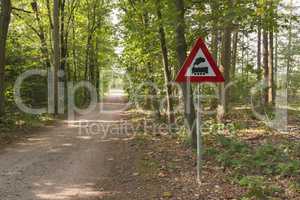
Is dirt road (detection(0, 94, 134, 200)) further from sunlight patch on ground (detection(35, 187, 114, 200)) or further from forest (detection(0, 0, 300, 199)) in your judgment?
forest (detection(0, 0, 300, 199))

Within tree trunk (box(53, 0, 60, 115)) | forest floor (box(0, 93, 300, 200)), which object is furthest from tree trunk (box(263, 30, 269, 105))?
tree trunk (box(53, 0, 60, 115))

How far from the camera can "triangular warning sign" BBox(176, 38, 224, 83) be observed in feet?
25.3

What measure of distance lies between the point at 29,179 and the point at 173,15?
226 inches

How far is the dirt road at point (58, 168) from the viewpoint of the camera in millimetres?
7375

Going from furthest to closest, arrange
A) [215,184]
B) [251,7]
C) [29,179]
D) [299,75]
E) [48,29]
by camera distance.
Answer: [299,75] → [48,29] → [251,7] → [29,179] → [215,184]

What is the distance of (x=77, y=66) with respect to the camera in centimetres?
3972

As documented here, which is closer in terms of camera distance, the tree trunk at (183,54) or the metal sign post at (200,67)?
the metal sign post at (200,67)

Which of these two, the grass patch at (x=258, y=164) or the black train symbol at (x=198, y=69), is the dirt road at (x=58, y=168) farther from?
Result: the black train symbol at (x=198, y=69)

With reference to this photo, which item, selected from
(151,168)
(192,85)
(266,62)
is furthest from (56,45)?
(151,168)

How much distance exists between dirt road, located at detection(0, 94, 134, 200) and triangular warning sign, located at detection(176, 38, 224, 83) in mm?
2892

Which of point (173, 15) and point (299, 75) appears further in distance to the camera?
point (299, 75)

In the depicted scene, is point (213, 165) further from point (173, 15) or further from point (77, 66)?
point (77, 66)

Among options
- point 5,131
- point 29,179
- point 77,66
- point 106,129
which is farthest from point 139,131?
point 77,66

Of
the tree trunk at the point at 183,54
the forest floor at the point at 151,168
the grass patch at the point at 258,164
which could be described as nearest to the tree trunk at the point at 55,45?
the forest floor at the point at 151,168
